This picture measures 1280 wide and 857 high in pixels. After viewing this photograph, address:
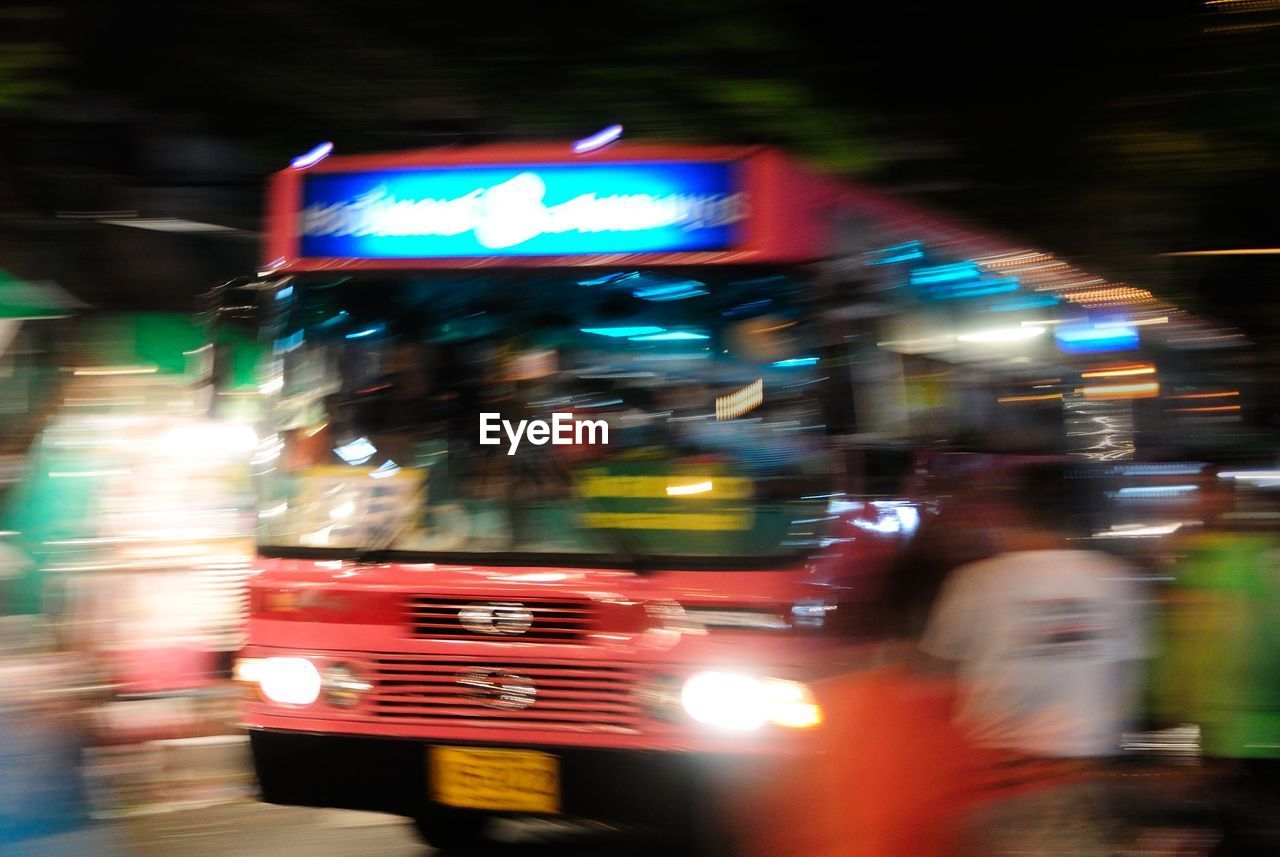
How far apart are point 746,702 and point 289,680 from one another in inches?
66.5

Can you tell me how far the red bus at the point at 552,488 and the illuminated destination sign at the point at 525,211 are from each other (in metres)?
0.01

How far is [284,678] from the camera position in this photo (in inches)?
224

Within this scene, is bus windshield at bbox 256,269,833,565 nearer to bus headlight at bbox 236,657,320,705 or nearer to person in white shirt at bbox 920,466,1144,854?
bus headlight at bbox 236,657,320,705

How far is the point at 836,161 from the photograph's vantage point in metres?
8.41

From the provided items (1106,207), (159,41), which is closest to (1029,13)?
(1106,207)

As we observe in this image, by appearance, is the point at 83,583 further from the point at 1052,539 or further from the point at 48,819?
the point at 1052,539

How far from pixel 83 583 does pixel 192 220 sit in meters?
3.10

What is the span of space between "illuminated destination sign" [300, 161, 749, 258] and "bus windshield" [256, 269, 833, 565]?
0.37ft

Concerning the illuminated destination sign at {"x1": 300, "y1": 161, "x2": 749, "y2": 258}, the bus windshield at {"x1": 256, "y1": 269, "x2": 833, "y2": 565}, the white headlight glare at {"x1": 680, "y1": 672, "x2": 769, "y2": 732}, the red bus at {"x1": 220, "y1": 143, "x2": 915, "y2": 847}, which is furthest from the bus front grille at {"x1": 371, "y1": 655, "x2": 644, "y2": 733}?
the illuminated destination sign at {"x1": 300, "y1": 161, "x2": 749, "y2": 258}

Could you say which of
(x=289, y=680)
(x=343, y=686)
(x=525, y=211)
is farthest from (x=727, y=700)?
(x=525, y=211)

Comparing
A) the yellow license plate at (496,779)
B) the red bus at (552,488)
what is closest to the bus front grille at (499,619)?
the red bus at (552,488)

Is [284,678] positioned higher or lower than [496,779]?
higher

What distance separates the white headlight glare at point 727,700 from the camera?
16.9 ft

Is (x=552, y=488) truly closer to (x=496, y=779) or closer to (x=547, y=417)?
(x=547, y=417)
